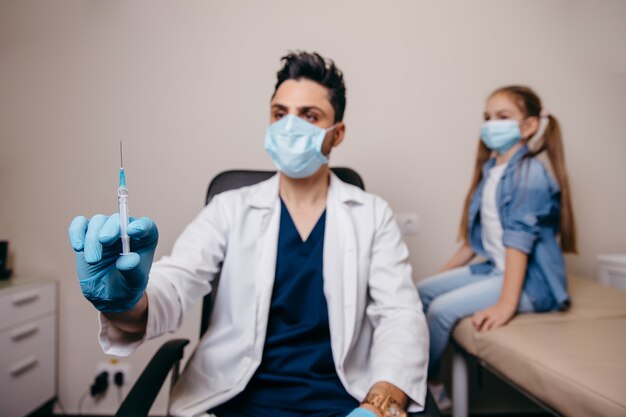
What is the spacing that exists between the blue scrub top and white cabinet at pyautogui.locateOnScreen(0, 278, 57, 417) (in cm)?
93

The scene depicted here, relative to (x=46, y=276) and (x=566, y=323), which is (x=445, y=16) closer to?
(x=566, y=323)

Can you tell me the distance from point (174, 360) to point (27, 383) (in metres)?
0.98

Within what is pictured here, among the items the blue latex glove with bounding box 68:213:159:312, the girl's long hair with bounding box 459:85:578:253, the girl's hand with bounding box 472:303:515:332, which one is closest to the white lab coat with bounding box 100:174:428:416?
the blue latex glove with bounding box 68:213:159:312

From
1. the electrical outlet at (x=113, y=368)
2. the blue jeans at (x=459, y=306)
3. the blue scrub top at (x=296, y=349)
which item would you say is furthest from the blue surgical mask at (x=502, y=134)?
the electrical outlet at (x=113, y=368)

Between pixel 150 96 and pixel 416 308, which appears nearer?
pixel 416 308

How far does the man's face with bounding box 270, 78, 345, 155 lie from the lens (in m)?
0.99

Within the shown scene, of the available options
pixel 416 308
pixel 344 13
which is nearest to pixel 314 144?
pixel 416 308

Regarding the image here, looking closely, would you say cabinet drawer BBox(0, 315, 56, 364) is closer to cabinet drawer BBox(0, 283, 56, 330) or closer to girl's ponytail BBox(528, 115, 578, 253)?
cabinet drawer BBox(0, 283, 56, 330)

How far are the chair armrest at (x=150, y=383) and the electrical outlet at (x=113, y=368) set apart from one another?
80 cm

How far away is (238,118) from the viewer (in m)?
1.46

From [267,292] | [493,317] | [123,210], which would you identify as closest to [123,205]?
[123,210]

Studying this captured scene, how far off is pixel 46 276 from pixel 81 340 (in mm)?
287

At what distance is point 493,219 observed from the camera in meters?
1.22

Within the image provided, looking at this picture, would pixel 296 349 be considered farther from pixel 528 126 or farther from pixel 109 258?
pixel 528 126
